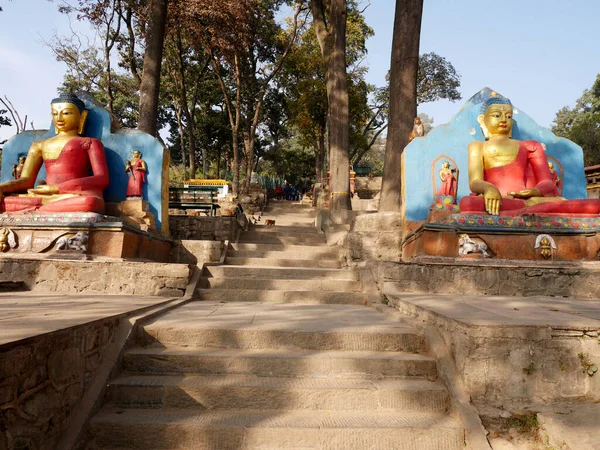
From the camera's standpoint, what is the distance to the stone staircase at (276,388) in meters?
2.61

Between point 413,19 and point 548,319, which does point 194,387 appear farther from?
point 413,19

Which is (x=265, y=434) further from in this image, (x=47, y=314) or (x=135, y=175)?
(x=135, y=175)

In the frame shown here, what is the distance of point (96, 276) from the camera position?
17.9 feet

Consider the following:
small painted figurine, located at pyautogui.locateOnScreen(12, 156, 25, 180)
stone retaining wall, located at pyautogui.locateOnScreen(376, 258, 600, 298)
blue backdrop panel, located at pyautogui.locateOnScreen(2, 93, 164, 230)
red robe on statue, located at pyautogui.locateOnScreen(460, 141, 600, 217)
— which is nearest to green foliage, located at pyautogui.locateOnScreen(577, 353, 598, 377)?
stone retaining wall, located at pyautogui.locateOnScreen(376, 258, 600, 298)

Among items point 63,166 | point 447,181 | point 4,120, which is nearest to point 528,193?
point 447,181

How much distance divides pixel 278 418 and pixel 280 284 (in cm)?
317

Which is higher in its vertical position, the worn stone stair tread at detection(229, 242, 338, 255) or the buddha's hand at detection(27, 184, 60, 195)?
the buddha's hand at detection(27, 184, 60, 195)

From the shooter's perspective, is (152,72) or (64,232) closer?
(64,232)

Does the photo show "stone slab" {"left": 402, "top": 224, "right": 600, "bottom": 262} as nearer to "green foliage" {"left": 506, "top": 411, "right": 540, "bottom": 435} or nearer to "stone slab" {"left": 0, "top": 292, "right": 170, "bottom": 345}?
"green foliage" {"left": 506, "top": 411, "right": 540, "bottom": 435}

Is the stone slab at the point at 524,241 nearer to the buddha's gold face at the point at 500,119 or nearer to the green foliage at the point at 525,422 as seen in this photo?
the buddha's gold face at the point at 500,119

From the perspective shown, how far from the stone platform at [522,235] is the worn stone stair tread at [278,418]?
11.2ft

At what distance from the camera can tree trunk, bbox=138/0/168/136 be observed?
365 inches

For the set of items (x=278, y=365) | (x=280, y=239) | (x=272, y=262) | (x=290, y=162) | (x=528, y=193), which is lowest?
(x=278, y=365)

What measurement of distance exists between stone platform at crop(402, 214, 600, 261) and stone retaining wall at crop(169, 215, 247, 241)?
4.76 m
